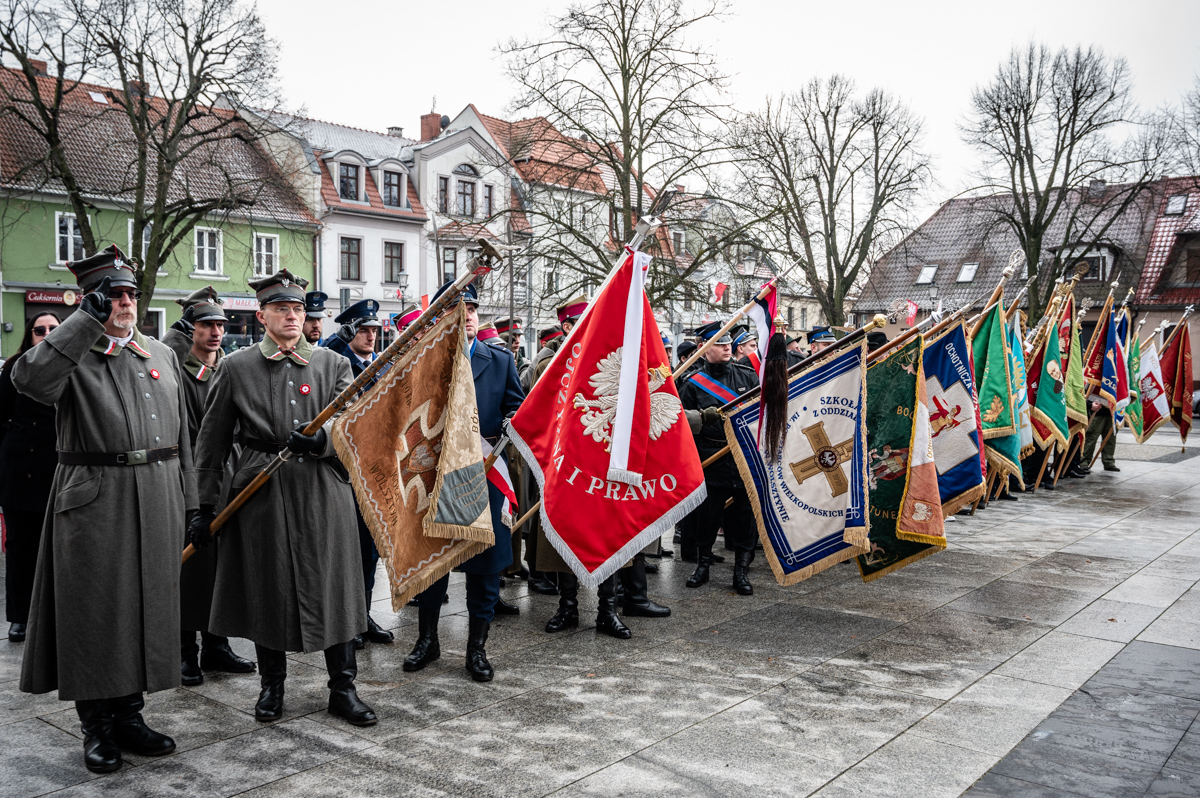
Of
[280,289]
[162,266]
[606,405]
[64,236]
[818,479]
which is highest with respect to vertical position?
[64,236]

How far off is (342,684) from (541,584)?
296 cm

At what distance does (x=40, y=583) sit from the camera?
395cm

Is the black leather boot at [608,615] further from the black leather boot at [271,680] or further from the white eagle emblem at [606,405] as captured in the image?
the black leather boot at [271,680]

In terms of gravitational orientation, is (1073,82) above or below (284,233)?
above

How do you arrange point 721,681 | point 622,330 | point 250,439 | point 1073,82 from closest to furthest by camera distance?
point 250,439, point 721,681, point 622,330, point 1073,82

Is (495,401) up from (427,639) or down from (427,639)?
up

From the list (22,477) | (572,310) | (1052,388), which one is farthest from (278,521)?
(1052,388)

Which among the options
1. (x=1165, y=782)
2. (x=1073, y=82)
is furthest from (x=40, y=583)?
(x=1073, y=82)

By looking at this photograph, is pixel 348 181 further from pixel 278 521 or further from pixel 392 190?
pixel 278 521

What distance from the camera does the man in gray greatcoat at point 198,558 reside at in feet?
16.2

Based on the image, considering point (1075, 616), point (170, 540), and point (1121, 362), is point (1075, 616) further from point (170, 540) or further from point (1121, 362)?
point (1121, 362)

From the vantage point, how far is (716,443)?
25.1 feet

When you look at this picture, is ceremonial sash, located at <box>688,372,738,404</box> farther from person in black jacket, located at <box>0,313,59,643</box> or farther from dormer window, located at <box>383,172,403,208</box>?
dormer window, located at <box>383,172,403,208</box>

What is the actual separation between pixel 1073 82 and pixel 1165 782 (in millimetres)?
29675
